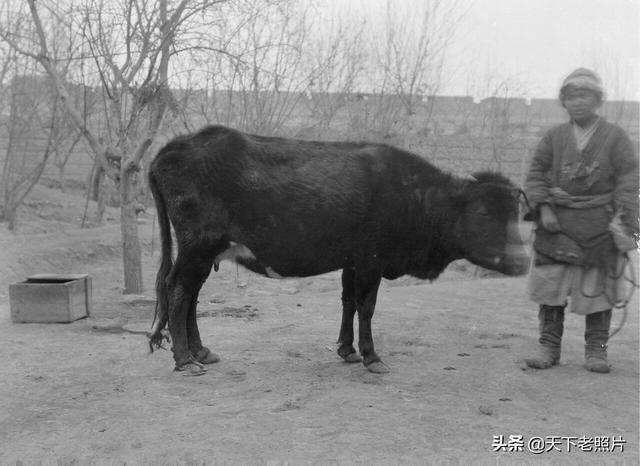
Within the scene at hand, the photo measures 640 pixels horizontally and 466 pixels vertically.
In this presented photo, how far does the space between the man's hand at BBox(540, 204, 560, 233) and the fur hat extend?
2.85ft

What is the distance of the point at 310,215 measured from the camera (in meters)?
4.69

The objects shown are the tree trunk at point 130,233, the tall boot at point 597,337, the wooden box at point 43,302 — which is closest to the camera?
the tall boot at point 597,337

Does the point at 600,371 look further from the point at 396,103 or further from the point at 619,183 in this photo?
the point at 396,103

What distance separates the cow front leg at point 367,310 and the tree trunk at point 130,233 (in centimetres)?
474

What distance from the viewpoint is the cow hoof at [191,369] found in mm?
4617

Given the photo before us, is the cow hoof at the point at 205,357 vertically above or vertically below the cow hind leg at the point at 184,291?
below

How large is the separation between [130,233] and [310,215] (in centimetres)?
471

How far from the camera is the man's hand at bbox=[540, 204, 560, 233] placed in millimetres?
4776

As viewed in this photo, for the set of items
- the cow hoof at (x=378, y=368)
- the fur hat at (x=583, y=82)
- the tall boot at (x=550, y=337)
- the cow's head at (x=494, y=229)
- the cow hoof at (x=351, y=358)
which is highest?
the fur hat at (x=583, y=82)

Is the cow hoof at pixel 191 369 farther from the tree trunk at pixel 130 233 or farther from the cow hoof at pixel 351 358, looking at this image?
the tree trunk at pixel 130 233

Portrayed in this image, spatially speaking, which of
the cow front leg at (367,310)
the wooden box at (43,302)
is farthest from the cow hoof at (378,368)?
the wooden box at (43,302)

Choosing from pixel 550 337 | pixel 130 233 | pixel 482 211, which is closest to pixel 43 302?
pixel 130 233

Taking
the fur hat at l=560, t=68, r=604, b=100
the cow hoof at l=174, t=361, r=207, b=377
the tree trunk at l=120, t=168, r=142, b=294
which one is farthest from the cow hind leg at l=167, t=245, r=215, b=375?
the tree trunk at l=120, t=168, r=142, b=294

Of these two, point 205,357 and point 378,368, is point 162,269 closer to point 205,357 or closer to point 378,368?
point 205,357
